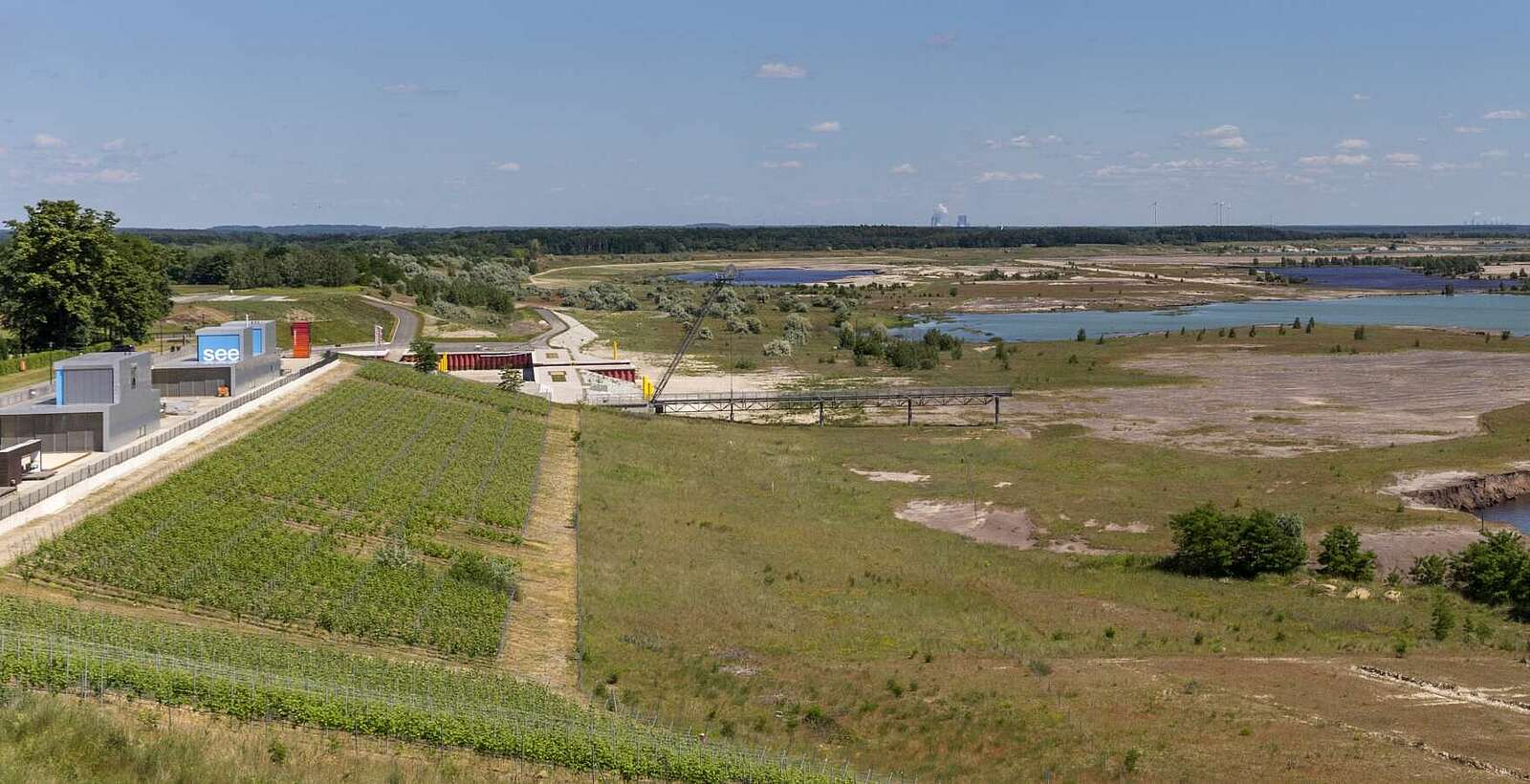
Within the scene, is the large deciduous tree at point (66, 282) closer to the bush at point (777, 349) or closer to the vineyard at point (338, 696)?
the vineyard at point (338, 696)

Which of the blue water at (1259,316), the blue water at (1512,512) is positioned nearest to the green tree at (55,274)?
the blue water at (1512,512)

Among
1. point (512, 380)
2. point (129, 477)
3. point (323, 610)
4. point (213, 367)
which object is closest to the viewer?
point (323, 610)

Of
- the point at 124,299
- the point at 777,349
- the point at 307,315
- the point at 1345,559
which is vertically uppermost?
the point at 124,299

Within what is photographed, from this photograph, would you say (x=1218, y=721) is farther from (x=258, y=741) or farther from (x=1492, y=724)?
(x=258, y=741)

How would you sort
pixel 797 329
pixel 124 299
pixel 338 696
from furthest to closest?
pixel 797 329
pixel 124 299
pixel 338 696

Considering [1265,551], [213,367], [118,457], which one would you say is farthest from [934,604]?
[213,367]

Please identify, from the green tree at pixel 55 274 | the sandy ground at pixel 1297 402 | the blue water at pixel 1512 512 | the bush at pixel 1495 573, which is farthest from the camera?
the sandy ground at pixel 1297 402

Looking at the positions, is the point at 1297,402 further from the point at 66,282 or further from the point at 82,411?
the point at 66,282
